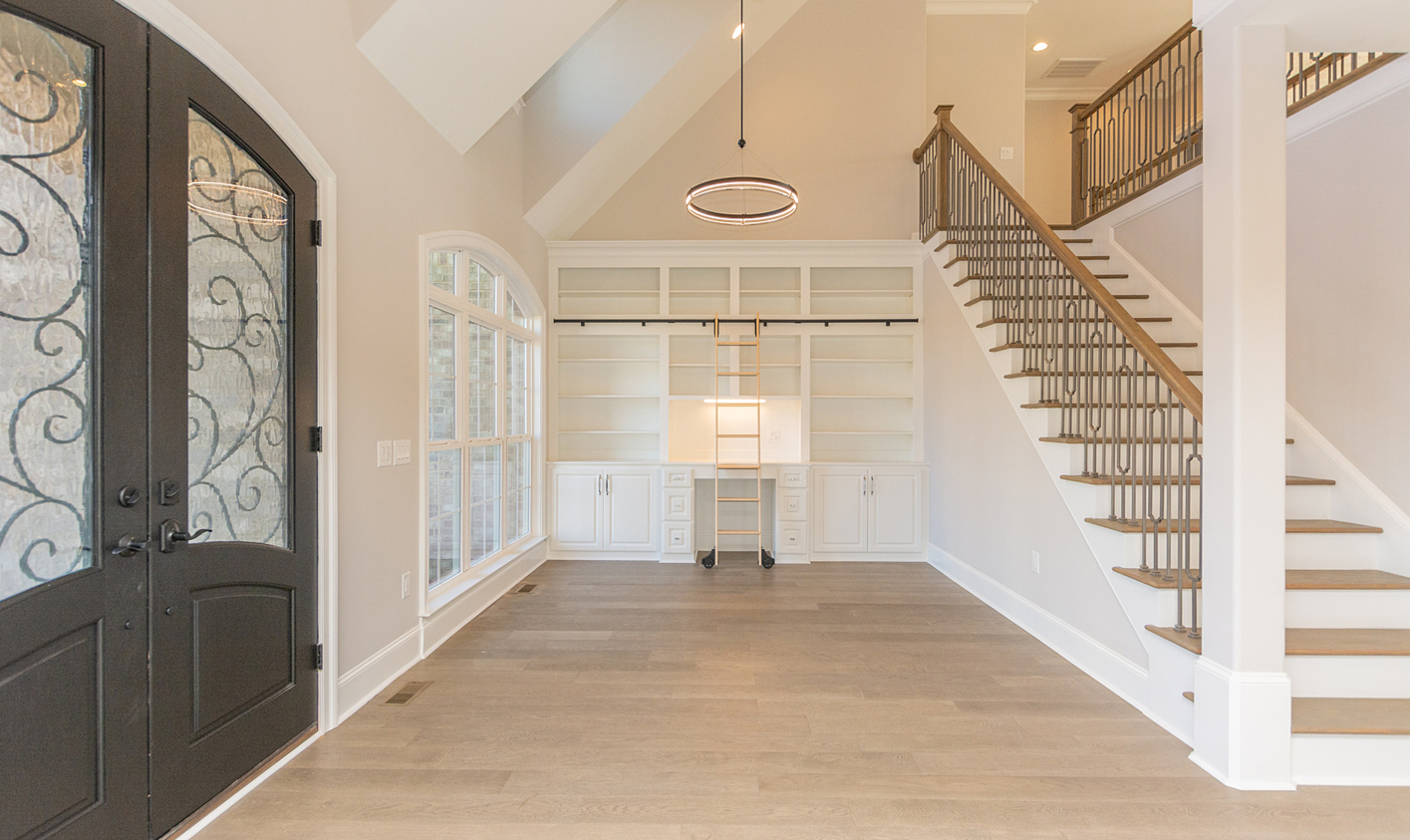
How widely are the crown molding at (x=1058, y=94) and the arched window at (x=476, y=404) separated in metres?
6.66

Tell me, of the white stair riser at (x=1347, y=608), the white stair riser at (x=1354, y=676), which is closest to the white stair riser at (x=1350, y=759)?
the white stair riser at (x=1354, y=676)

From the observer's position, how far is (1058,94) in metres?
7.62

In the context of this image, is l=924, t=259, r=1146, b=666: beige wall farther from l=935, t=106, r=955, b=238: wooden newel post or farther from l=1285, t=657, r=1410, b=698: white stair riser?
l=1285, t=657, r=1410, b=698: white stair riser

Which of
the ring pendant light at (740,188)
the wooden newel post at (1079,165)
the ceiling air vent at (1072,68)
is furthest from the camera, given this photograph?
the ceiling air vent at (1072,68)

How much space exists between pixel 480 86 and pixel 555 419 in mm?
3087

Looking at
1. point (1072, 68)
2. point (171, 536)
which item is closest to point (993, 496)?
point (171, 536)

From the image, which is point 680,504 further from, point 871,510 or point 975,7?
point 975,7

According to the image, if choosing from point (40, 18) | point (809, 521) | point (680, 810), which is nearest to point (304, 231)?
point (40, 18)

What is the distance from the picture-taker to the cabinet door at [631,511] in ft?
19.1

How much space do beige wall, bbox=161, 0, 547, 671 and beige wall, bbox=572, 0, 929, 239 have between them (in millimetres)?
2927

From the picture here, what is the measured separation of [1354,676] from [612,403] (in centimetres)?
549

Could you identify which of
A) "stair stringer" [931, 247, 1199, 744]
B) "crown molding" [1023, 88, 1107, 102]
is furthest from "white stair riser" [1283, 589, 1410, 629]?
"crown molding" [1023, 88, 1107, 102]

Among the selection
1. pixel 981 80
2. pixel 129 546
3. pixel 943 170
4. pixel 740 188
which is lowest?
pixel 129 546

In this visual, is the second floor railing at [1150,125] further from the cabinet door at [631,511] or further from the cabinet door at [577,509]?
the cabinet door at [577,509]
